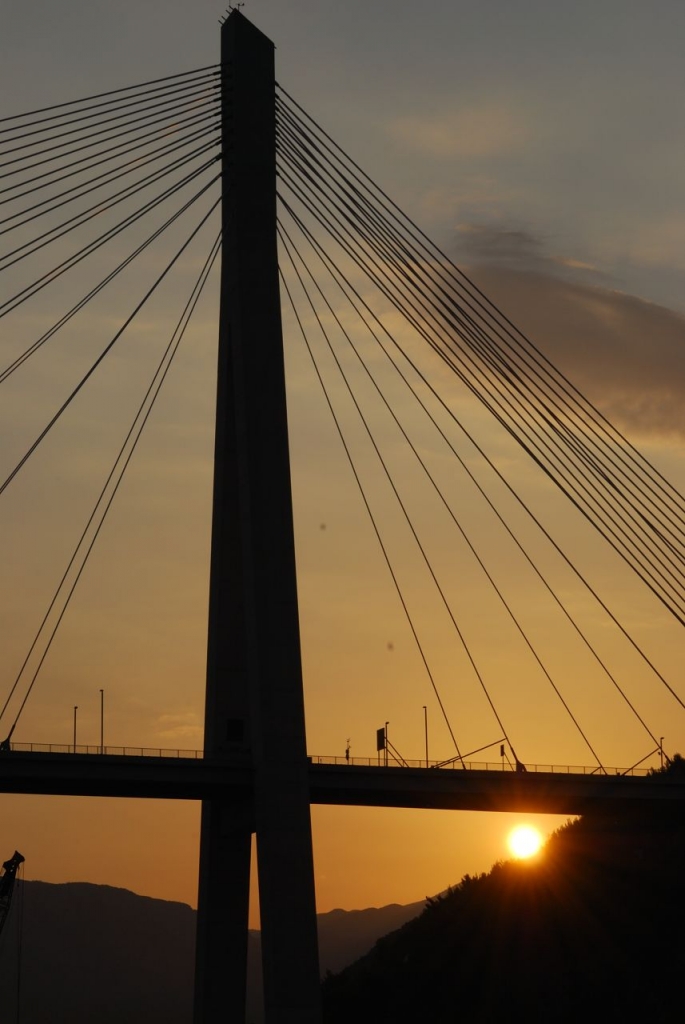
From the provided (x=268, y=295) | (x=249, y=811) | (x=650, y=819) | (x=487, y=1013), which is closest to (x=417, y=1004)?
(x=487, y=1013)

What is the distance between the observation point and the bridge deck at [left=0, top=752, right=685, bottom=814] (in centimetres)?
5056

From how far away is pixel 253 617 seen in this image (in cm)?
4841

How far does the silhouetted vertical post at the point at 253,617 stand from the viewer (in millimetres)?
47125

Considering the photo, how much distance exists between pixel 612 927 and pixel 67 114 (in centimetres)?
5279

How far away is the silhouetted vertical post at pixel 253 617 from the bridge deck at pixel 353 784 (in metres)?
1.14

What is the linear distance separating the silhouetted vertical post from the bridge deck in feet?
3.74

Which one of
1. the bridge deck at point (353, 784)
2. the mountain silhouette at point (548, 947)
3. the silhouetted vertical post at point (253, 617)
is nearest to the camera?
the silhouetted vertical post at point (253, 617)

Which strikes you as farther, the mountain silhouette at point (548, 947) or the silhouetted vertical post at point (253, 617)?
the mountain silhouette at point (548, 947)

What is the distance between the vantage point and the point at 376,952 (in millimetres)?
102125

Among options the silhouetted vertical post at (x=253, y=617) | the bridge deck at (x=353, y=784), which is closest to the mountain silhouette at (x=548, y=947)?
the bridge deck at (x=353, y=784)

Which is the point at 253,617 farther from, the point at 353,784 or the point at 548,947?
the point at 548,947

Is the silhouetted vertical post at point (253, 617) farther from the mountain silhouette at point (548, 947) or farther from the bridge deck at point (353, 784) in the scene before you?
the mountain silhouette at point (548, 947)

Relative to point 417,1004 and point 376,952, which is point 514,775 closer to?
point 417,1004

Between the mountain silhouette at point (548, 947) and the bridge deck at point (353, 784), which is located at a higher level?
the mountain silhouette at point (548, 947)
